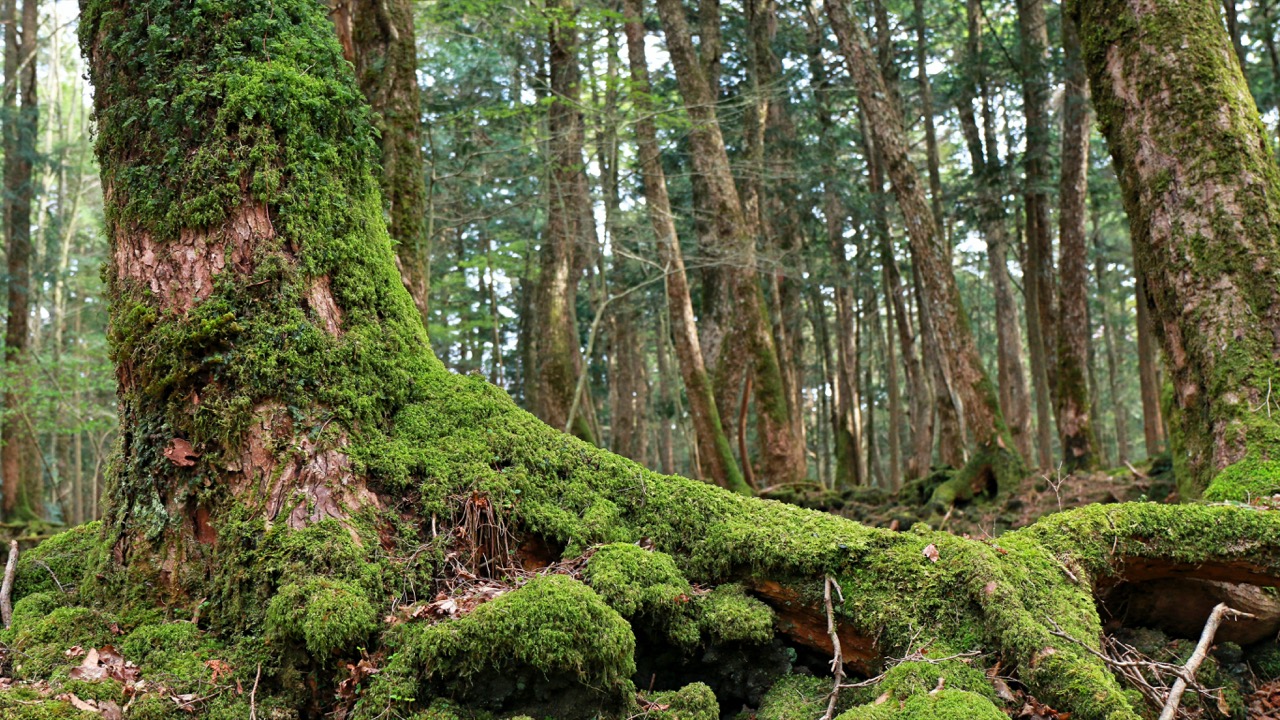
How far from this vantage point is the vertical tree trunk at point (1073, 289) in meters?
11.3

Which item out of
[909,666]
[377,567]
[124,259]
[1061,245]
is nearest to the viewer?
[909,666]

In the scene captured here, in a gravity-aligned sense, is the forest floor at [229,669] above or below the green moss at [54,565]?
below

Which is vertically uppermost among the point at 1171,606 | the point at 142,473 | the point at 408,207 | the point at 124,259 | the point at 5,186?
the point at 5,186

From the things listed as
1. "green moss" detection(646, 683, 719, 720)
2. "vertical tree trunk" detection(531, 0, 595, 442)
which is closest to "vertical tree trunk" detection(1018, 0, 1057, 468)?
"vertical tree trunk" detection(531, 0, 595, 442)

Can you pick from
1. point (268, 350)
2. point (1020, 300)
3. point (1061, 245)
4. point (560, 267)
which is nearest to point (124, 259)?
point (268, 350)

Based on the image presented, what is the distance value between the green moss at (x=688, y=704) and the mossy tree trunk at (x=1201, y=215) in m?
3.37

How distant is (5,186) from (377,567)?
1812cm

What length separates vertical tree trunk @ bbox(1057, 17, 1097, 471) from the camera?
37.1 ft

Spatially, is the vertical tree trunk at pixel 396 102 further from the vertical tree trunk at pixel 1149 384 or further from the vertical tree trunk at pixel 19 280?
the vertical tree trunk at pixel 1149 384

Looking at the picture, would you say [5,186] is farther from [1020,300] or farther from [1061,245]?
[1020,300]

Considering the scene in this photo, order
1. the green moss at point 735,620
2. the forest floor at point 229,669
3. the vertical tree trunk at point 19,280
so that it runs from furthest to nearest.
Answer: the vertical tree trunk at point 19,280 < the green moss at point 735,620 < the forest floor at point 229,669

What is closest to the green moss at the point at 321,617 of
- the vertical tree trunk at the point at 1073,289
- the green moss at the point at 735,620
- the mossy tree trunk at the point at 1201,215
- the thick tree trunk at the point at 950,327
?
the green moss at the point at 735,620

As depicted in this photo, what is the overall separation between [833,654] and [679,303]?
28.8 feet

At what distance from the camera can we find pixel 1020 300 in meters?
43.4
